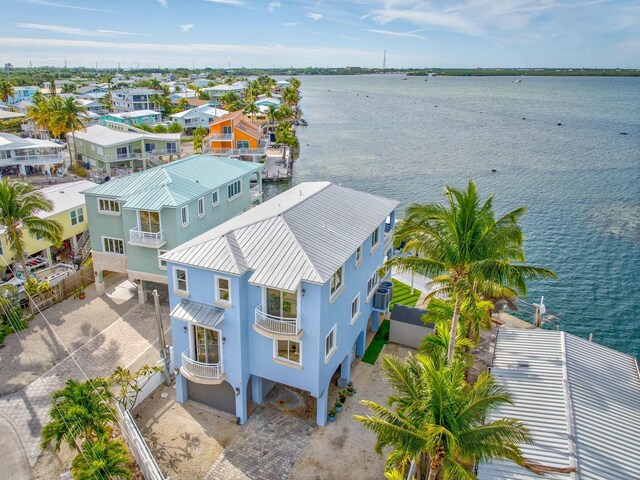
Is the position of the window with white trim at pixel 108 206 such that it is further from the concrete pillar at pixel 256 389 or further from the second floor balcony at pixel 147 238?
the concrete pillar at pixel 256 389

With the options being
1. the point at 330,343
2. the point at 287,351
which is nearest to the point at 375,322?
the point at 330,343

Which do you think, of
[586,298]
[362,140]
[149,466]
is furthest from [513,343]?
[362,140]

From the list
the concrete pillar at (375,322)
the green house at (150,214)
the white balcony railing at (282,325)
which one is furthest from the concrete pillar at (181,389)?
the concrete pillar at (375,322)

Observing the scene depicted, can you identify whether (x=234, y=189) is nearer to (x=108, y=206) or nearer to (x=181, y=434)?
(x=108, y=206)

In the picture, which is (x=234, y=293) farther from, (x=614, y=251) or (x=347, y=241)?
(x=614, y=251)

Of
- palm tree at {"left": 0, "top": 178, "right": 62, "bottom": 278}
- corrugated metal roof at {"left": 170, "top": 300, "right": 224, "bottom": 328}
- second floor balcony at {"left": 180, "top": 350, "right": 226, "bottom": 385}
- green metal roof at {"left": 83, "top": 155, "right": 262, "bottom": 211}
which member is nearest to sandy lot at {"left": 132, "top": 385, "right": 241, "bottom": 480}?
second floor balcony at {"left": 180, "top": 350, "right": 226, "bottom": 385}
